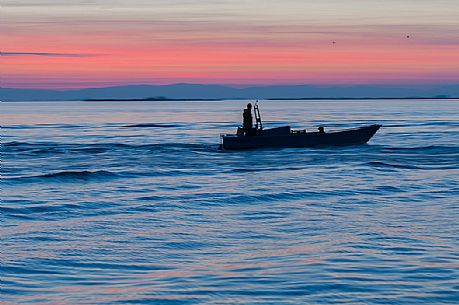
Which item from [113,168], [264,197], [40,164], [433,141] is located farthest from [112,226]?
[433,141]

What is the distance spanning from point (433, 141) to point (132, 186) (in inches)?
1269

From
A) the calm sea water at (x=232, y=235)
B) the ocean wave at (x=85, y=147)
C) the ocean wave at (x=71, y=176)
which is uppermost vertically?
the ocean wave at (x=85, y=147)

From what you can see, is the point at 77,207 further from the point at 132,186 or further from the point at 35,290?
the point at 35,290

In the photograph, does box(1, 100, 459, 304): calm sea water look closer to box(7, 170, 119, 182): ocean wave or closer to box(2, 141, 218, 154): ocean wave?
box(7, 170, 119, 182): ocean wave

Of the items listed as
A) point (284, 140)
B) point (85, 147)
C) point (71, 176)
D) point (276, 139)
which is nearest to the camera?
point (71, 176)

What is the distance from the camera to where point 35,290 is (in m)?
12.6

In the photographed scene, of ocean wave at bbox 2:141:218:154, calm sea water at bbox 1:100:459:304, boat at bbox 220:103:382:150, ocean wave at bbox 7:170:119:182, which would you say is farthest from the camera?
ocean wave at bbox 2:141:218:154

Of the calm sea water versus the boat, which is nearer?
the calm sea water

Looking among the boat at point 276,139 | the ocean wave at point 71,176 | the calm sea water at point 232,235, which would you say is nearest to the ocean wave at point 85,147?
the boat at point 276,139

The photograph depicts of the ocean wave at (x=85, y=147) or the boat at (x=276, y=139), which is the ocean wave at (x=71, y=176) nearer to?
the boat at (x=276, y=139)

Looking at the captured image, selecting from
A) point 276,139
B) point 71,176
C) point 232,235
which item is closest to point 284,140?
point 276,139

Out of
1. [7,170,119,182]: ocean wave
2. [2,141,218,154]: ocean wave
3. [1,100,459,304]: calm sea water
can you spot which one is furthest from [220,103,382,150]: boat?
[7,170,119,182]: ocean wave

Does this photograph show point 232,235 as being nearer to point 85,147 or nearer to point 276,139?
point 276,139

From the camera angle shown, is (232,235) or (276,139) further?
(276,139)
